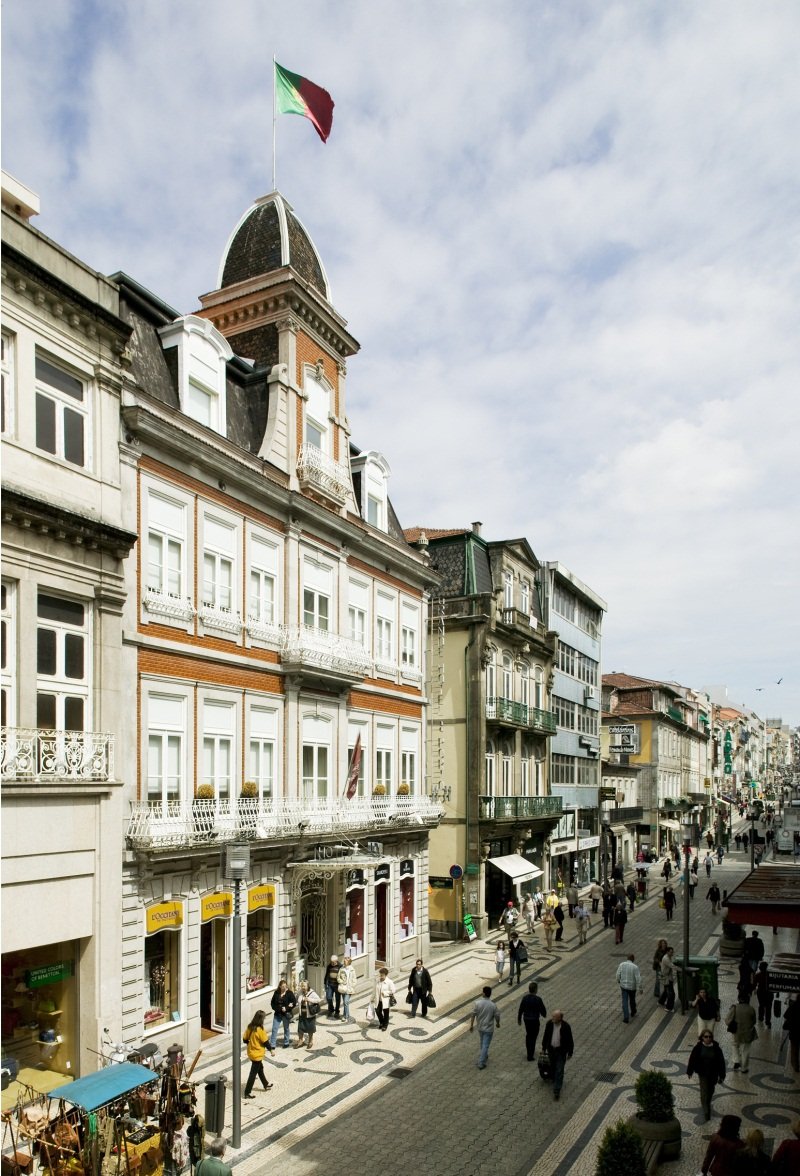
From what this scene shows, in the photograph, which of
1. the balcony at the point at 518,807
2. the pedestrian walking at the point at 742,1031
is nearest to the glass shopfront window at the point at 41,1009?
the pedestrian walking at the point at 742,1031

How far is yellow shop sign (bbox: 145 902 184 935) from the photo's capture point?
1814 cm

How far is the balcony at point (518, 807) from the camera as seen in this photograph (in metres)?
36.5

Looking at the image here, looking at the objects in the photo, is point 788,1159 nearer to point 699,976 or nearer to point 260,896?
point 699,976

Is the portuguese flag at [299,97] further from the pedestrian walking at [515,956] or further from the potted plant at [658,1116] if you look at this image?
the pedestrian walking at [515,956]

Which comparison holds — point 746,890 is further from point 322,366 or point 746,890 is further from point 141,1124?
point 322,366

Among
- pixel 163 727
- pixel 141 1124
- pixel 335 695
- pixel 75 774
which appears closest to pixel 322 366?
pixel 335 695

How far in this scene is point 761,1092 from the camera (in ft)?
55.7

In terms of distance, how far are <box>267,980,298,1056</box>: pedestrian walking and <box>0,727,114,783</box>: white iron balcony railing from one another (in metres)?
6.63

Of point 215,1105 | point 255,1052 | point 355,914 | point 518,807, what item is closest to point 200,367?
point 255,1052

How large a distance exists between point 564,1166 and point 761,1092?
5.17 meters

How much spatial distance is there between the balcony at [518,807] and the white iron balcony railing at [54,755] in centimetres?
2188

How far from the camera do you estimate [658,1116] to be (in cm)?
1388

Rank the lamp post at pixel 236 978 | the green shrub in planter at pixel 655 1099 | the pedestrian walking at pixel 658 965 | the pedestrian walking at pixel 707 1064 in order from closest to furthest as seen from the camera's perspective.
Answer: the green shrub in planter at pixel 655 1099 < the lamp post at pixel 236 978 < the pedestrian walking at pixel 707 1064 < the pedestrian walking at pixel 658 965

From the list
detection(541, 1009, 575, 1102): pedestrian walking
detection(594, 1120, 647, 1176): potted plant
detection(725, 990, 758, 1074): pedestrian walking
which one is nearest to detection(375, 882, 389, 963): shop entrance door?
detection(541, 1009, 575, 1102): pedestrian walking
